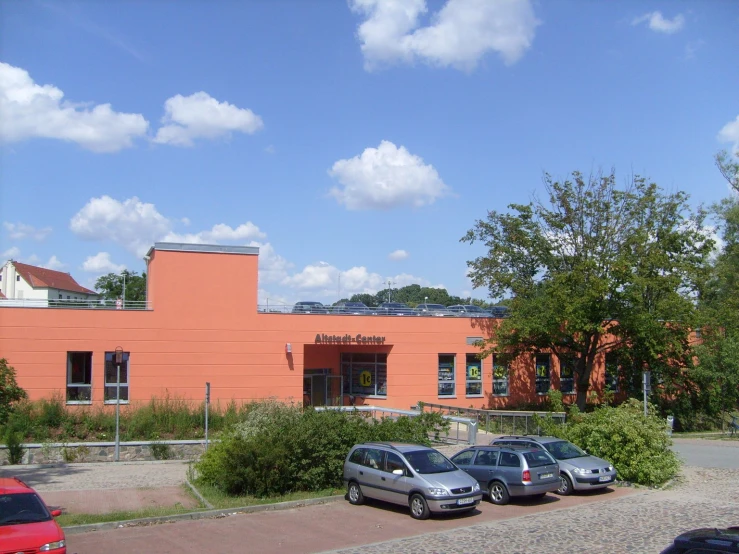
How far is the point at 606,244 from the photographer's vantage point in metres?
35.1

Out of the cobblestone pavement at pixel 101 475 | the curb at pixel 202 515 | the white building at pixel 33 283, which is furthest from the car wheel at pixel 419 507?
the white building at pixel 33 283

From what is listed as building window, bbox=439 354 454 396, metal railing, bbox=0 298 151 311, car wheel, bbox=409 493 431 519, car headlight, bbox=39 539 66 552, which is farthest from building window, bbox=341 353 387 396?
car headlight, bbox=39 539 66 552

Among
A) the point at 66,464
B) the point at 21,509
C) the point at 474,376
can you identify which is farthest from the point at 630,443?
the point at 66,464

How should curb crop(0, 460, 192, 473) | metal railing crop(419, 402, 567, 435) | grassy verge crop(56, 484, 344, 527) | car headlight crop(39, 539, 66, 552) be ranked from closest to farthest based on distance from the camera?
car headlight crop(39, 539, 66, 552) < grassy verge crop(56, 484, 344, 527) < curb crop(0, 460, 192, 473) < metal railing crop(419, 402, 567, 435)

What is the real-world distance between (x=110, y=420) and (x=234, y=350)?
6.29m

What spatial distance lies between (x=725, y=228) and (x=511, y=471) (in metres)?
41.4

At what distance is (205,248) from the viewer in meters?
32.6

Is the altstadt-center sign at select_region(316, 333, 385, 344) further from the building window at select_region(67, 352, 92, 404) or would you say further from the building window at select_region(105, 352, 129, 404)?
the building window at select_region(67, 352, 92, 404)

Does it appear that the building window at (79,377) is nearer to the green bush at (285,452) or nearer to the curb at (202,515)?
the green bush at (285,452)

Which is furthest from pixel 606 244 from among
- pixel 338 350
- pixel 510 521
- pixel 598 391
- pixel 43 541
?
pixel 43 541

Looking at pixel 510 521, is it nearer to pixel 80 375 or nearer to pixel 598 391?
pixel 80 375

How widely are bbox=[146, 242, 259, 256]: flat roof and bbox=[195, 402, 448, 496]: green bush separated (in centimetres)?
1464

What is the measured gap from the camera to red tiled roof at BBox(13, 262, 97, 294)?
81.8 metres

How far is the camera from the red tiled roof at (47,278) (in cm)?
8177
